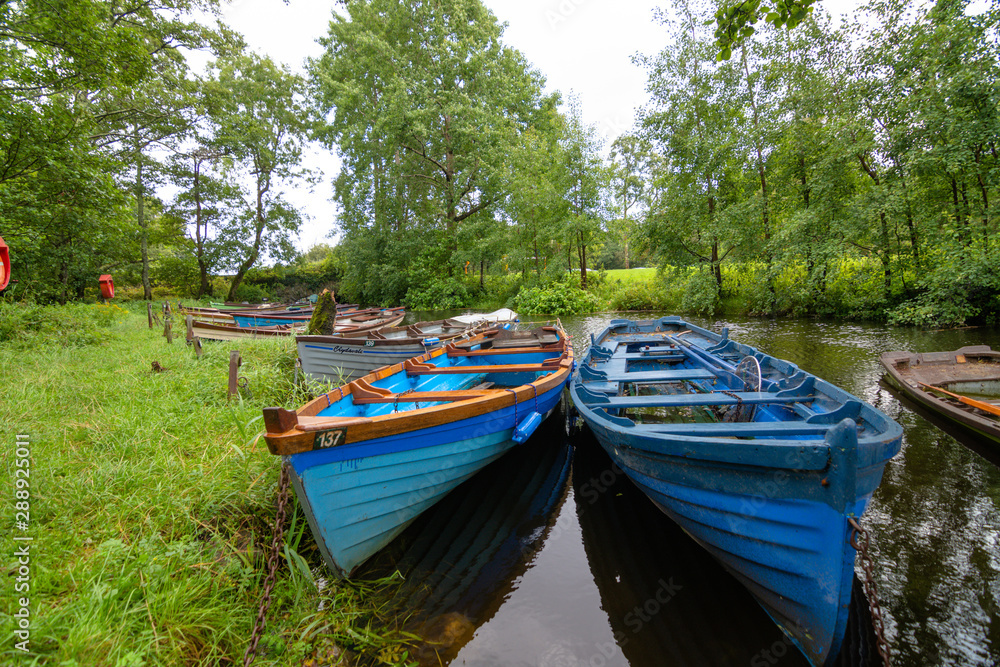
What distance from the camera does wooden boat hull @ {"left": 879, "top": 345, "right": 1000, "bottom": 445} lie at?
4.85m

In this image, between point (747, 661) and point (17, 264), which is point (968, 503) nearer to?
point (747, 661)

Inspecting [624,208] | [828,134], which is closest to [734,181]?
[828,134]

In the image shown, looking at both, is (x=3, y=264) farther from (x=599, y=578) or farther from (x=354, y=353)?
(x=599, y=578)

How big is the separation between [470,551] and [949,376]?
24.7 ft

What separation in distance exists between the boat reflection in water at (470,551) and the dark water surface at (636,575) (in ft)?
0.04

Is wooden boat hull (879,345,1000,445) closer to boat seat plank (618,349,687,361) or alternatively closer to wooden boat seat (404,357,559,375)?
boat seat plank (618,349,687,361)

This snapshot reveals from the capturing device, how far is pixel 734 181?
16.3 m

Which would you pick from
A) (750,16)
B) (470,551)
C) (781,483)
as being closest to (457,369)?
(470,551)

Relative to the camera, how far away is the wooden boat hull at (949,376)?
191 inches

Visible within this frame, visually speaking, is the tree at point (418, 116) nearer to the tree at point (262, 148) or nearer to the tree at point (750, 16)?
the tree at point (262, 148)

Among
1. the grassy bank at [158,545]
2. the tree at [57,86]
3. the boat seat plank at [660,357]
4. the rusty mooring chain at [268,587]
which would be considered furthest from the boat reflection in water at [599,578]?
the tree at [57,86]

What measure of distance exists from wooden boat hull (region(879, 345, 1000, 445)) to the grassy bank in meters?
6.65

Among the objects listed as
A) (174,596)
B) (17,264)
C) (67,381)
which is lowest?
(174,596)

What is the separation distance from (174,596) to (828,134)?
17.6m
